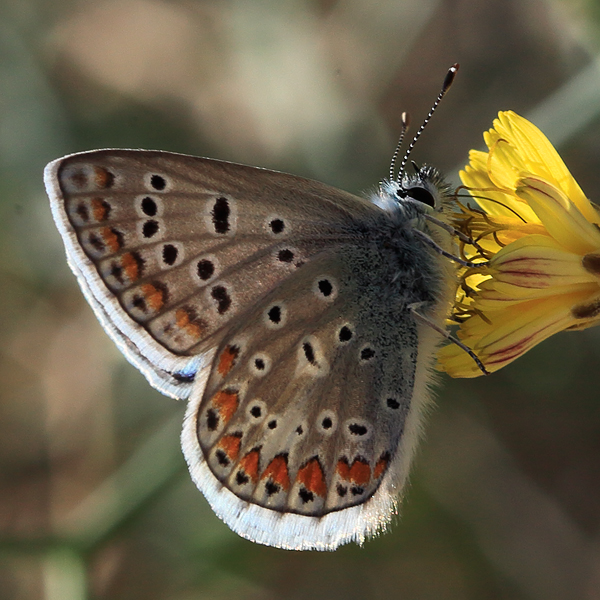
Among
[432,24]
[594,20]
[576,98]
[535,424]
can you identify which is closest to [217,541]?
[535,424]

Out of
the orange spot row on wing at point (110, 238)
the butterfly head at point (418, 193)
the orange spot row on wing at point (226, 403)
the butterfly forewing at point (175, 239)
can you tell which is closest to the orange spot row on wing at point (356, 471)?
the orange spot row on wing at point (226, 403)

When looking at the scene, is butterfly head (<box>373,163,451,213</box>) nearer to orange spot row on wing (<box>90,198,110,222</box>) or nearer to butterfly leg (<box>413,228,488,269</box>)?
butterfly leg (<box>413,228,488,269</box>)

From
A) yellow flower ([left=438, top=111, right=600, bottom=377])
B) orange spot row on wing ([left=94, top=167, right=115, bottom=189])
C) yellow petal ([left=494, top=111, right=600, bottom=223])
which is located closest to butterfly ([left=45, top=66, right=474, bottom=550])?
orange spot row on wing ([left=94, top=167, right=115, bottom=189])

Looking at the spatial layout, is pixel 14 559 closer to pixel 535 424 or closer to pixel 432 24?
pixel 535 424

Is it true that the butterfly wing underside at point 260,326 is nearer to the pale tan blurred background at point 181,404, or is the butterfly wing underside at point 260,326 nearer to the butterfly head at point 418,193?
the butterfly head at point 418,193

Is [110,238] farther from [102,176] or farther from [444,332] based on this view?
[444,332]

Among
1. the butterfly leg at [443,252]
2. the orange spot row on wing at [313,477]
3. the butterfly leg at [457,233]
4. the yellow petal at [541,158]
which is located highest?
the yellow petal at [541,158]
